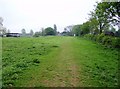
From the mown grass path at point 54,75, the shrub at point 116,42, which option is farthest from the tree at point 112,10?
the mown grass path at point 54,75

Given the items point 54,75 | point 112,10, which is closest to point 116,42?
point 112,10

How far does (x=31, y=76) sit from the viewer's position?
12117mm

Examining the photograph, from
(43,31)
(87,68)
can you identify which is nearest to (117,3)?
(87,68)

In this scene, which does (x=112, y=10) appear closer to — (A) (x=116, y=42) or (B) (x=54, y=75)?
(A) (x=116, y=42)

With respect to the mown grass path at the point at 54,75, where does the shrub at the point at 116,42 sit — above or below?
above

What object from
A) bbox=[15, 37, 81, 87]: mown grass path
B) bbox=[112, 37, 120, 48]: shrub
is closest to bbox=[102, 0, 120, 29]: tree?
bbox=[112, 37, 120, 48]: shrub

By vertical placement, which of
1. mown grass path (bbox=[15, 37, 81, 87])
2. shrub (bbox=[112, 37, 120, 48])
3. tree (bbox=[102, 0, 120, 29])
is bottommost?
mown grass path (bbox=[15, 37, 81, 87])

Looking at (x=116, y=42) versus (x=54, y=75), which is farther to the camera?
(x=116, y=42)

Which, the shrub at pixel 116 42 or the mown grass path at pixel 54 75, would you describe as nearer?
the mown grass path at pixel 54 75

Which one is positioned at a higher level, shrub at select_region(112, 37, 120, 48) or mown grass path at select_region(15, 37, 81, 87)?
shrub at select_region(112, 37, 120, 48)

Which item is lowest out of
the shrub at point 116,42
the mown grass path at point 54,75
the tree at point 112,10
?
the mown grass path at point 54,75

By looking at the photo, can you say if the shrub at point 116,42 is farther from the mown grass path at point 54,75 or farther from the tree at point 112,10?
the mown grass path at point 54,75

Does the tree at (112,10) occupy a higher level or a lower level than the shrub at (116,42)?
higher

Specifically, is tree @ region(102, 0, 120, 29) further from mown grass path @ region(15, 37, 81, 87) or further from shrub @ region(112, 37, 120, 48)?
mown grass path @ region(15, 37, 81, 87)
